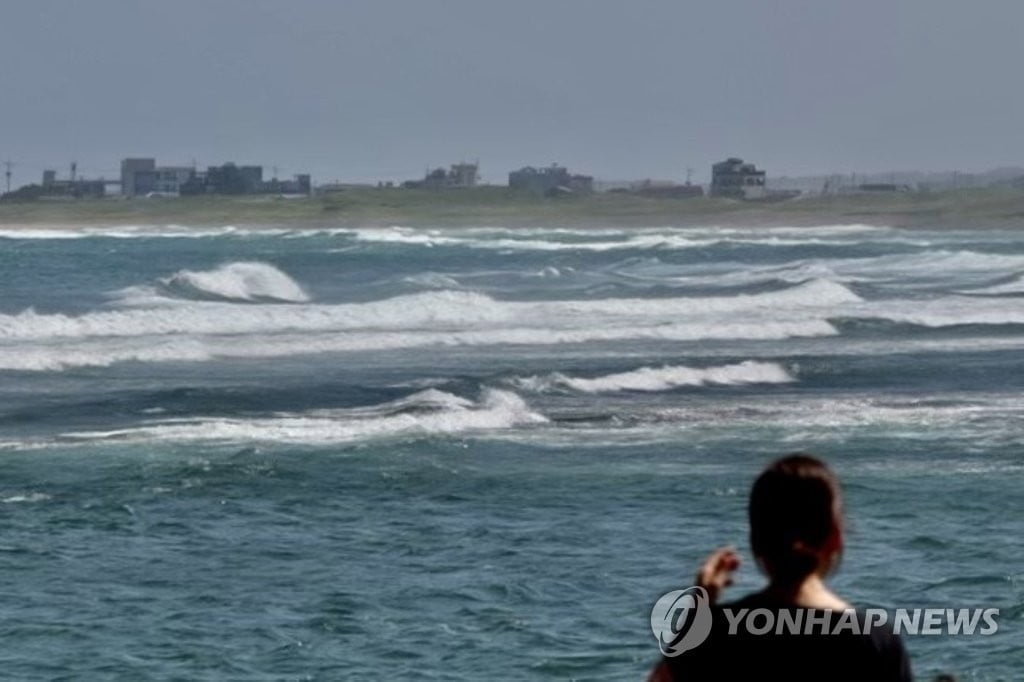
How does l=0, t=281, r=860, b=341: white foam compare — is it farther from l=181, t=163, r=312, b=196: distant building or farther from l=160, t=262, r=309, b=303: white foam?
l=181, t=163, r=312, b=196: distant building

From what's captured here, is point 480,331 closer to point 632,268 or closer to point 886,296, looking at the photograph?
point 886,296

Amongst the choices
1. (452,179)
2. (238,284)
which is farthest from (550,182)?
(238,284)

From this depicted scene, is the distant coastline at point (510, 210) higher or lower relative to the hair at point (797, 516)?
lower

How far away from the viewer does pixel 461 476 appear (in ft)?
59.6

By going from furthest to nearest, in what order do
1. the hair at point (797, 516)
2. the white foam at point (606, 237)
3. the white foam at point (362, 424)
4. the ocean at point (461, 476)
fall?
the white foam at point (606, 237) < the white foam at point (362, 424) < the ocean at point (461, 476) < the hair at point (797, 516)

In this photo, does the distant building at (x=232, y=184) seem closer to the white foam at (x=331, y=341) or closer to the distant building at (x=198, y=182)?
the distant building at (x=198, y=182)

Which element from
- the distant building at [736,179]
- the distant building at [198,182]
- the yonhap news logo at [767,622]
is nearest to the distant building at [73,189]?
the distant building at [198,182]

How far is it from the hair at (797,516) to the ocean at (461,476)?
6830 mm

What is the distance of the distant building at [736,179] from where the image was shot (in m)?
155

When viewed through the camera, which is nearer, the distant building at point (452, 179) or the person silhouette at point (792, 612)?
the person silhouette at point (792, 612)

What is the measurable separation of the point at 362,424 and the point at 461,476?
4.23 m

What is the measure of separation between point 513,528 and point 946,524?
108 inches

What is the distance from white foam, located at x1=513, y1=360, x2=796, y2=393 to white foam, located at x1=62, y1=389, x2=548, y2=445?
1741mm

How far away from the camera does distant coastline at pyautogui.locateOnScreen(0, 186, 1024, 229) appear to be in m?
123
